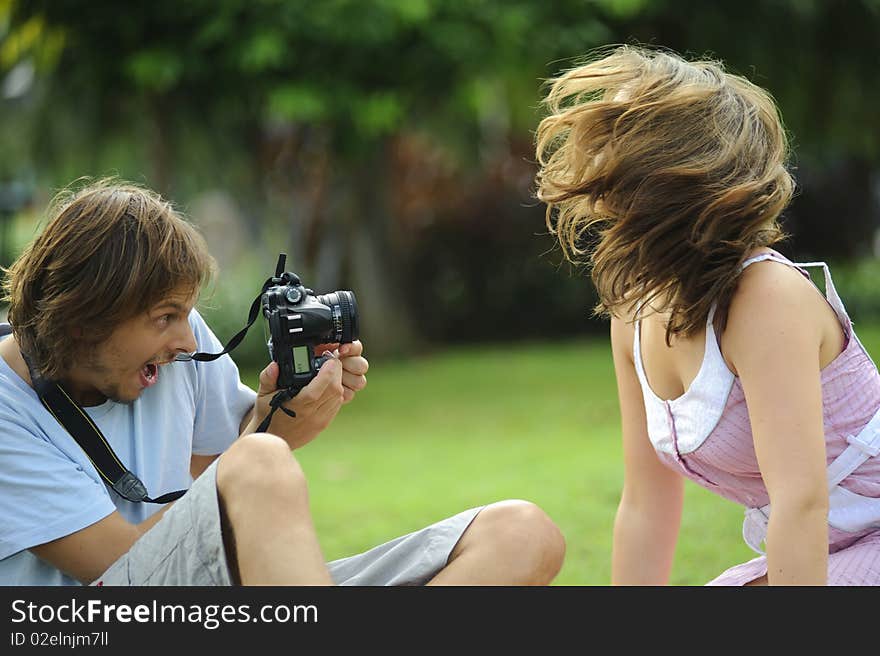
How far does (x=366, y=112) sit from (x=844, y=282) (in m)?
9.39

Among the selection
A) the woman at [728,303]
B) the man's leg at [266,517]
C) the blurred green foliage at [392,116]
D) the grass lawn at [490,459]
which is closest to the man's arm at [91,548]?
the man's leg at [266,517]

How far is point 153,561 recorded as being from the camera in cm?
228

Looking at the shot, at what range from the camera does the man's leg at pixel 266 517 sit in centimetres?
219

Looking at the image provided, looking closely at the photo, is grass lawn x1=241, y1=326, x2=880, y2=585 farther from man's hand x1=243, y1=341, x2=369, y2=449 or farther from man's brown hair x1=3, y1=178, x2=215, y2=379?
man's brown hair x1=3, y1=178, x2=215, y2=379

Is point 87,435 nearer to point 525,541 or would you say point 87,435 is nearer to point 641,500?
A: point 525,541

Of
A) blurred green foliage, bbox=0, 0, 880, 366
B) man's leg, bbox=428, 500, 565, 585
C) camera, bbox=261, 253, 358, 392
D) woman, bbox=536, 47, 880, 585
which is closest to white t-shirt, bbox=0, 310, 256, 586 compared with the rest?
camera, bbox=261, 253, 358, 392

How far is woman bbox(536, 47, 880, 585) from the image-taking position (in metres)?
2.30

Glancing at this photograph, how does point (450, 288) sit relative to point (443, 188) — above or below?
below

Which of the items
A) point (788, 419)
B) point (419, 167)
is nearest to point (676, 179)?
point (788, 419)

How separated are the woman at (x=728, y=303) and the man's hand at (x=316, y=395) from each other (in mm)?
651

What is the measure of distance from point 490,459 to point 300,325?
4.67 metres

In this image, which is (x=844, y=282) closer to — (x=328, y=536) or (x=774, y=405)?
(x=328, y=536)

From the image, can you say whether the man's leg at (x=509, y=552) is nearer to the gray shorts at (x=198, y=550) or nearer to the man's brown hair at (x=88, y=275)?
the gray shorts at (x=198, y=550)
